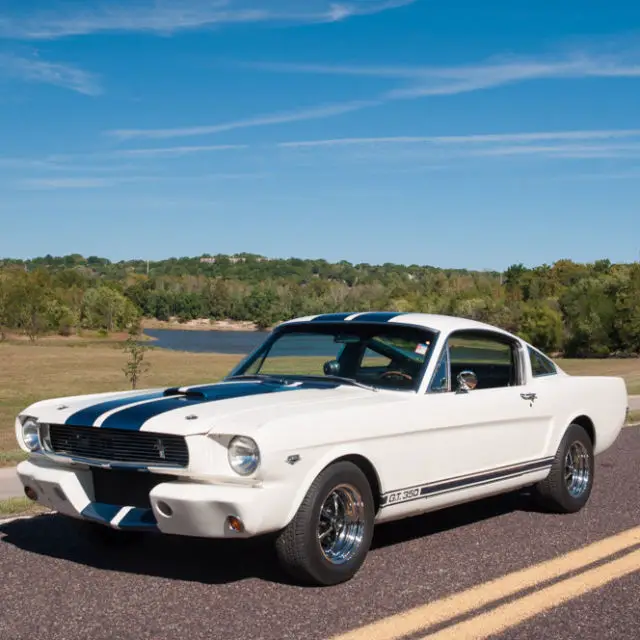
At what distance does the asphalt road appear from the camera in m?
4.77

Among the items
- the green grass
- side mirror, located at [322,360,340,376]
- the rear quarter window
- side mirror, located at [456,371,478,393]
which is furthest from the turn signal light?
the green grass

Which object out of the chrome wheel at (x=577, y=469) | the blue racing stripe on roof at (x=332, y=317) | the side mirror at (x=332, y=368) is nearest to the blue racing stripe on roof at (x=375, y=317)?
the blue racing stripe on roof at (x=332, y=317)

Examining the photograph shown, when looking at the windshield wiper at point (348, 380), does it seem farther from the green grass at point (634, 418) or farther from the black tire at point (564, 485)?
the green grass at point (634, 418)

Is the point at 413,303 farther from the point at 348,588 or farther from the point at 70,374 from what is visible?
the point at 348,588

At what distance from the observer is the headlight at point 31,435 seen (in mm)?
6234

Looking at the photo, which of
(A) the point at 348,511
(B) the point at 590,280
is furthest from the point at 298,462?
(B) the point at 590,280

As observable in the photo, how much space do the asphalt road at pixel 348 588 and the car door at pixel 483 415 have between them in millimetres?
511

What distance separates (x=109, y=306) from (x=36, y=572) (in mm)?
145546

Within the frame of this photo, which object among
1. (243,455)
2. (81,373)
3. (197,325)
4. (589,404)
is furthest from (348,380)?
(197,325)

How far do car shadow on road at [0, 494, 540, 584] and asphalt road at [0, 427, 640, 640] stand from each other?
13 mm

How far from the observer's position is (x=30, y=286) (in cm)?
14025

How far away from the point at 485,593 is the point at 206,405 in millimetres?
1909

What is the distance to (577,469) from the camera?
26.8ft

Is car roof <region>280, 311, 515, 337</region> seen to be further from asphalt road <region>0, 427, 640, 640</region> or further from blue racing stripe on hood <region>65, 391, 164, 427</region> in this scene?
blue racing stripe on hood <region>65, 391, 164, 427</region>
